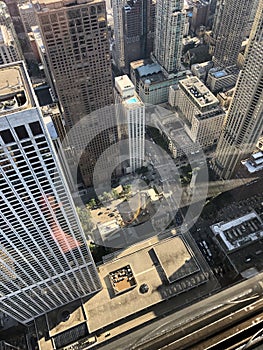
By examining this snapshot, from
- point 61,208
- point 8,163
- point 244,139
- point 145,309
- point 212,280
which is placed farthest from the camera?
point 244,139

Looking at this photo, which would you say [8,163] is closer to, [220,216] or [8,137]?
[8,137]

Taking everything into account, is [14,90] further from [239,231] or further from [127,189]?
[127,189]

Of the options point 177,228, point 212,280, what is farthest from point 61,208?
point 177,228

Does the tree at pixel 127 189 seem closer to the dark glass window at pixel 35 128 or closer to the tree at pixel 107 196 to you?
the tree at pixel 107 196

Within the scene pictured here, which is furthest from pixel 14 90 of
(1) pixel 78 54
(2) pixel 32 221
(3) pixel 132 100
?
(3) pixel 132 100

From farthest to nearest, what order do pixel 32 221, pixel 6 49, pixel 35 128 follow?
pixel 6 49 < pixel 32 221 < pixel 35 128

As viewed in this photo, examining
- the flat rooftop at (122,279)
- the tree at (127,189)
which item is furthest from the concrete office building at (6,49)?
the flat rooftop at (122,279)
